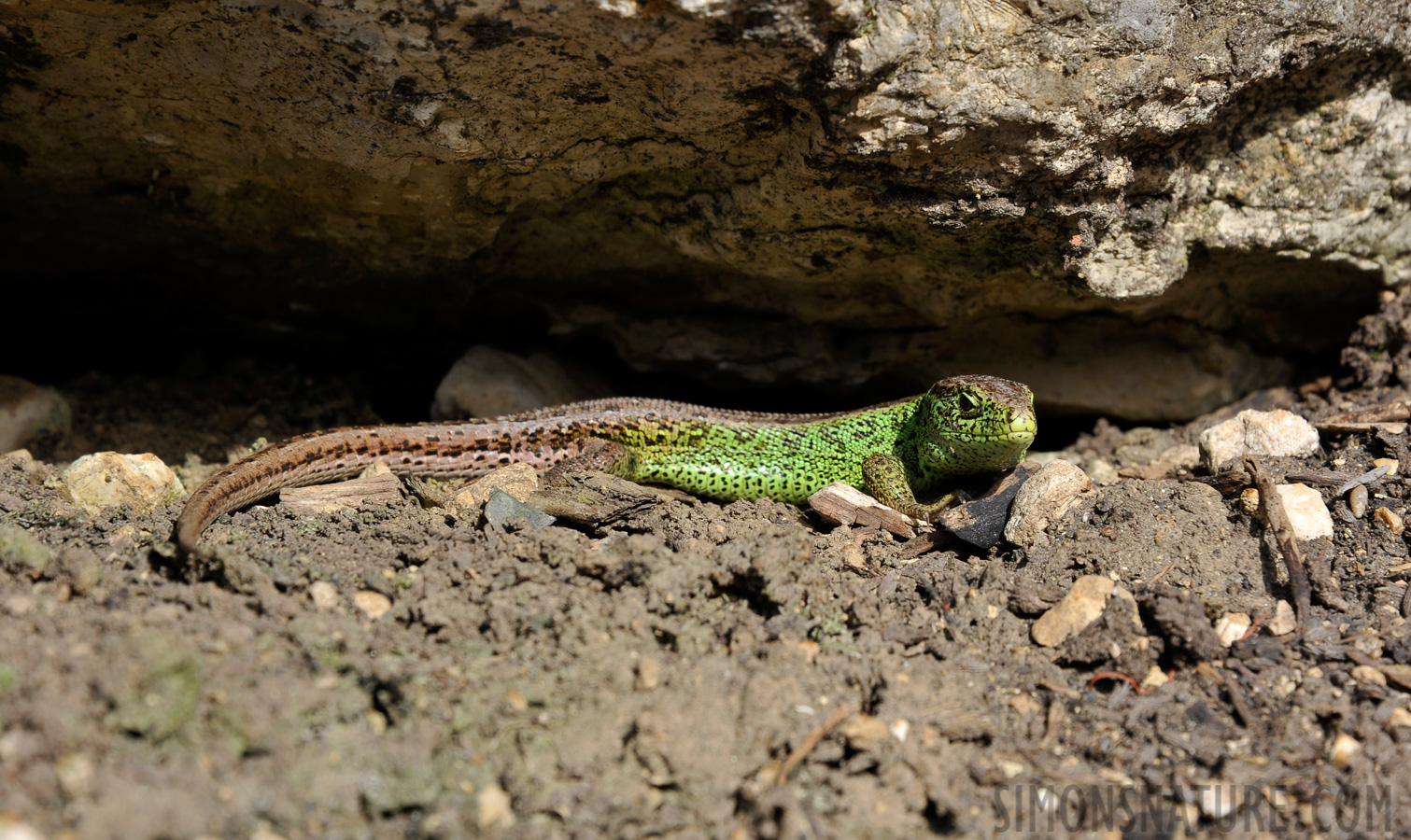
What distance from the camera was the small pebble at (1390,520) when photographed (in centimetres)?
376

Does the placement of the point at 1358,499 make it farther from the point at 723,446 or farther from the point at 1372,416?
the point at 723,446

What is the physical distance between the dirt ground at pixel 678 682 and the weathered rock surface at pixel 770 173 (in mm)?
1581

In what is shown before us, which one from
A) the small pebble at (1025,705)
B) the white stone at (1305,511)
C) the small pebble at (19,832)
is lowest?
the small pebble at (19,832)

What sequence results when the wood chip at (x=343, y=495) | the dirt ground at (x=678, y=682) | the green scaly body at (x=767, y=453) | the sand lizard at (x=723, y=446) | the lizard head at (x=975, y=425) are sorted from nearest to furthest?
the dirt ground at (x=678, y=682) < the wood chip at (x=343, y=495) < the lizard head at (x=975, y=425) < the sand lizard at (x=723, y=446) < the green scaly body at (x=767, y=453)

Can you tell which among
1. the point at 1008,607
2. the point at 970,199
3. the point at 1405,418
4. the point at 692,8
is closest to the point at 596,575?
the point at 1008,607

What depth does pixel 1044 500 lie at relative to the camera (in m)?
3.91

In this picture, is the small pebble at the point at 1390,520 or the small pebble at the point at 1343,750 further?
the small pebble at the point at 1390,520

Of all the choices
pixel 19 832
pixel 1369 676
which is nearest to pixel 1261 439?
pixel 1369 676

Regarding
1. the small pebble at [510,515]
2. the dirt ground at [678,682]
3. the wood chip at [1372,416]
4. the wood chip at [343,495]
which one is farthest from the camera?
the wood chip at [1372,416]

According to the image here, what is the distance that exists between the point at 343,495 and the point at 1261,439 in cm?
442

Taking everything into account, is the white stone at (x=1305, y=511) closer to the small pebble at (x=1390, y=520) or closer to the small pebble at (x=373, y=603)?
the small pebble at (x=1390, y=520)

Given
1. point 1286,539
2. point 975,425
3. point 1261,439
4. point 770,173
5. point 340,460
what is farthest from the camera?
point 340,460

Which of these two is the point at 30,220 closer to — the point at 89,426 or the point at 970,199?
the point at 89,426

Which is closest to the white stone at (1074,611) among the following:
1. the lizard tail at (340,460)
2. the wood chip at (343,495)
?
the wood chip at (343,495)
